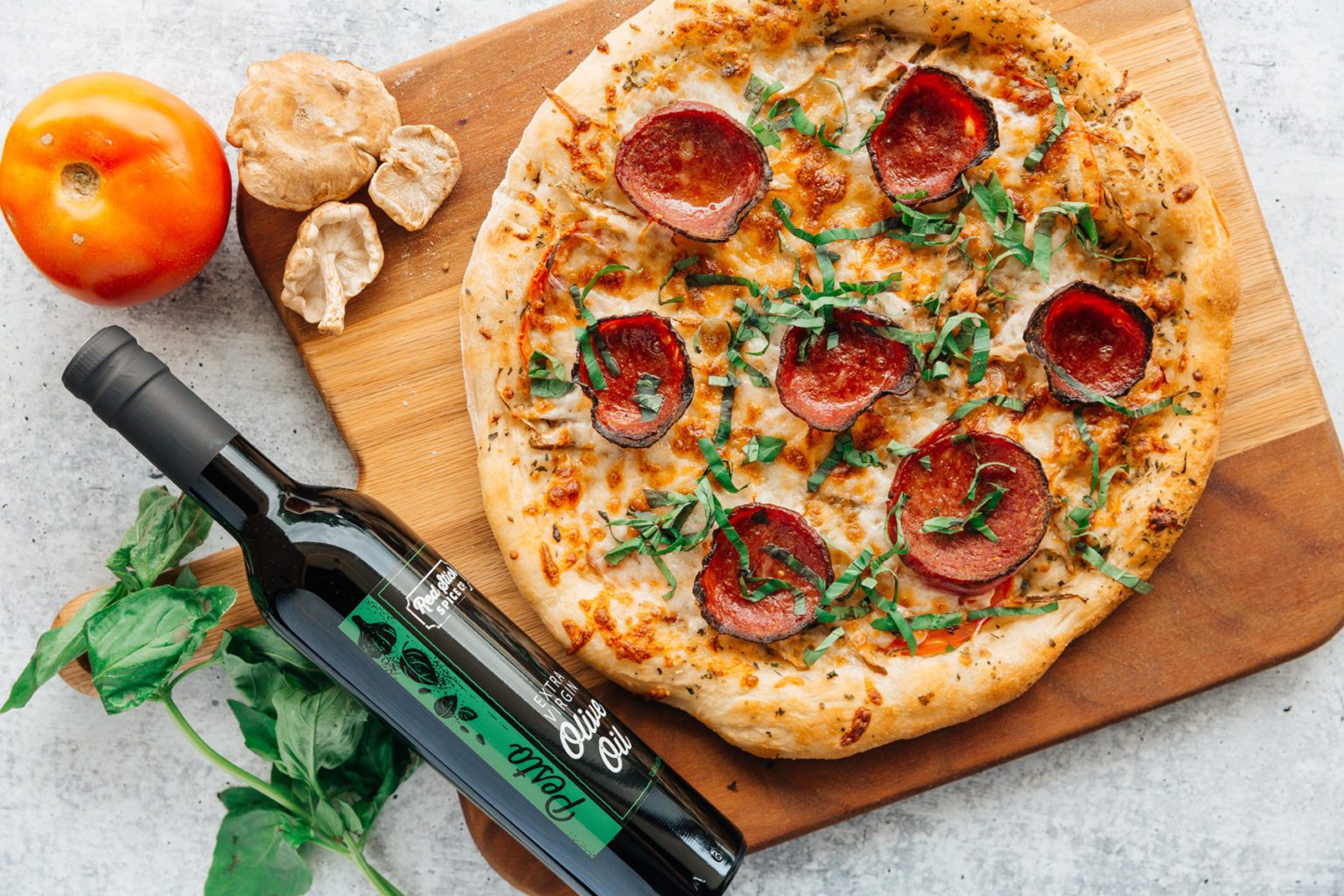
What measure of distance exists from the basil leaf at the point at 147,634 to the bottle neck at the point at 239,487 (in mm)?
409

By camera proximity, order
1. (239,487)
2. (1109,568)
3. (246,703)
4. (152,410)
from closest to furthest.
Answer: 1. (152,410)
2. (239,487)
3. (1109,568)
4. (246,703)

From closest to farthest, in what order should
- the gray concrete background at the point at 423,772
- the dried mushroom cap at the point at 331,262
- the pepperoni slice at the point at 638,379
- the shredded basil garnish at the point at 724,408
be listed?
the pepperoni slice at the point at 638,379 < the shredded basil garnish at the point at 724,408 < the dried mushroom cap at the point at 331,262 < the gray concrete background at the point at 423,772

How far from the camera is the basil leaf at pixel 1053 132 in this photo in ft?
9.93

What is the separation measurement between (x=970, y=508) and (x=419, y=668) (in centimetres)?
156

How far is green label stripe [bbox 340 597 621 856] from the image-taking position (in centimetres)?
270

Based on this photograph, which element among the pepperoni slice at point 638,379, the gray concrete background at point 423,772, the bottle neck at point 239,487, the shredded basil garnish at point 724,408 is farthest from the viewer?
the gray concrete background at point 423,772

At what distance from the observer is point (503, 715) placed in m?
2.75

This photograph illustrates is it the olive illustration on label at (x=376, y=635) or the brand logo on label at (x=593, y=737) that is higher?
the olive illustration on label at (x=376, y=635)

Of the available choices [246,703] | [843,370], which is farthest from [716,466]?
[246,703]

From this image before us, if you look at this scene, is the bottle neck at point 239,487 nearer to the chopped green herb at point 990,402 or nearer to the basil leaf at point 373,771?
the basil leaf at point 373,771

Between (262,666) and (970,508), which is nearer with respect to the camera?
(970,508)

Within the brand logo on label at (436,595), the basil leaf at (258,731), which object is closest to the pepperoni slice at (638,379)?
the brand logo on label at (436,595)

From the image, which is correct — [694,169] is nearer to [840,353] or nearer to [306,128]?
[840,353]

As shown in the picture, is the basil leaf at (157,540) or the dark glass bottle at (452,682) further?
the basil leaf at (157,540)
